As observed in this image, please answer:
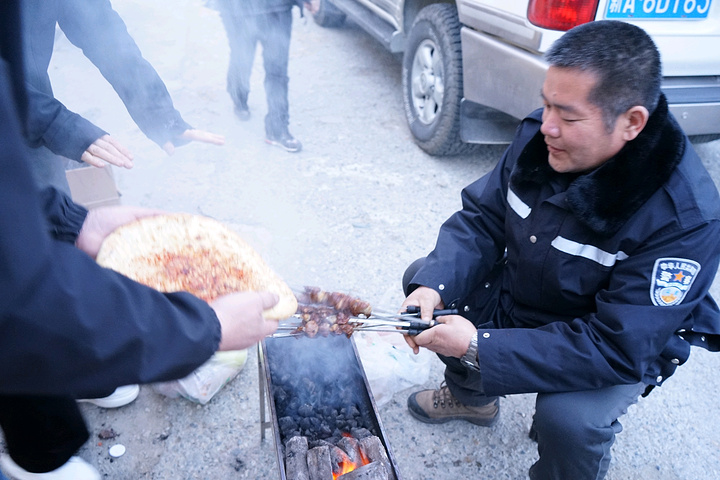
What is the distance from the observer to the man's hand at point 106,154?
2.65 meters

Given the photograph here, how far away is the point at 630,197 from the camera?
189 centimetres

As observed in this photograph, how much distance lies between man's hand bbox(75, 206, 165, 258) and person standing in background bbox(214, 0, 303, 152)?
10.6 feet

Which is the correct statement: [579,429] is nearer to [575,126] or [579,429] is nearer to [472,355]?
[472,355]

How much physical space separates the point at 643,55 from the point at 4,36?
1.92m

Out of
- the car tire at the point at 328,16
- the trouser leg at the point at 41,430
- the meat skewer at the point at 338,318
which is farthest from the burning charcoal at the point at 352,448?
the car tire at the point at 328,16

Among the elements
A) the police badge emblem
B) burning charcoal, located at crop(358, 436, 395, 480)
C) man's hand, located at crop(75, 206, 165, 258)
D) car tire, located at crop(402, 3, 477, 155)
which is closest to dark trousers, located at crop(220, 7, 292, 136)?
car tire, located at crop(402, 3, 477, 155)

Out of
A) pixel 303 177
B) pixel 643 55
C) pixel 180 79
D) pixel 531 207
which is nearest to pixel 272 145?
pixel 303 177

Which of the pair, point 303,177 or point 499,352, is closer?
point 499,352

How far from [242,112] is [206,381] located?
3.70 metres

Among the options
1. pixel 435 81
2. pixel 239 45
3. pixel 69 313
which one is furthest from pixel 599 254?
pixel 239 45

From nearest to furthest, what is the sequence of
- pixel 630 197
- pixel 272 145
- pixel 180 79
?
pixel 630 197 < pixel 272 145 < pixel 180 79

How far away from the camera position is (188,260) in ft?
5.91

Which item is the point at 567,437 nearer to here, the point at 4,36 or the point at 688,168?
the point at 688,168

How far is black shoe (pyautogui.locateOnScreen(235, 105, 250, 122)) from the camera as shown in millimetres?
5631
